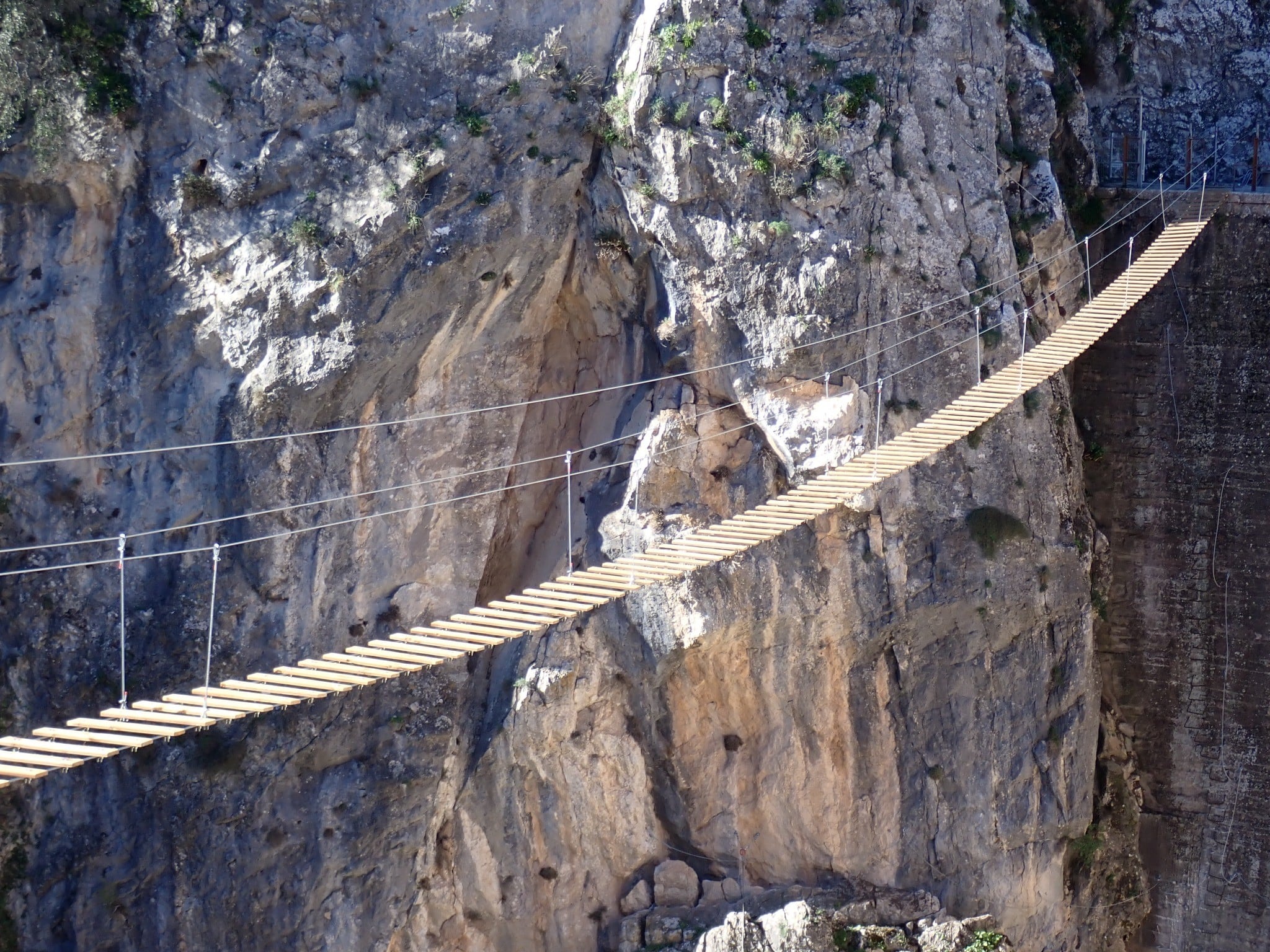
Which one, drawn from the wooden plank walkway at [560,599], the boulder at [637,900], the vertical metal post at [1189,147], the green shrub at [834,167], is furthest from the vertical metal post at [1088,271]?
the boulder at [637,900]

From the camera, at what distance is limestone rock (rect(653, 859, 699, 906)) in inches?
802

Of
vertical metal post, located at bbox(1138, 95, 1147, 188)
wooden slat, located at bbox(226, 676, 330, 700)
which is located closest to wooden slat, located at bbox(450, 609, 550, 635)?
wooden slat, located at bbox(226, 676, 330, 700)

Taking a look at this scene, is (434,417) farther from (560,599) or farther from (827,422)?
(560,599)

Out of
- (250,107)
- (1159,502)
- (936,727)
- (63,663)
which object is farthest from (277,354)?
(1159,502)

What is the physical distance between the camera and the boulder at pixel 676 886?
2036 cm

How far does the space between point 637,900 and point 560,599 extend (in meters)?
5.86

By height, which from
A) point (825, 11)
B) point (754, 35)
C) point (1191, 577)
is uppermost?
point (825, 11)

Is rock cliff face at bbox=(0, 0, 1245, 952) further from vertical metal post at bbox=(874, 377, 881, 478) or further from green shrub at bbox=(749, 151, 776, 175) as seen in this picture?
vertical metal post at bbox=(874, 377, 881, 478)

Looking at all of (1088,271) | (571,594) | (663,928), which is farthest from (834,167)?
(663,928)

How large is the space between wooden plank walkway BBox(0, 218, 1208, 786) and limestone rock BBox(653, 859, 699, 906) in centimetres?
336

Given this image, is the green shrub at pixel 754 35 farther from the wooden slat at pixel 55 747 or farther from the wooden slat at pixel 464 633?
the wooden slat at pixel 55 747

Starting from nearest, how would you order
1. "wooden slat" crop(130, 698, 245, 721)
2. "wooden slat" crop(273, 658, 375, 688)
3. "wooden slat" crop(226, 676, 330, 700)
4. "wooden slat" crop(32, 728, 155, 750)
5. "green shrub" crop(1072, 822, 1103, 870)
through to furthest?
"wooden slat" crop(32, 728, 155, 750), "wooden slat" crop(130, 698, 245, 721), "wooden slat" crop(226, 676, 330, 700), "wooden slat" crop(273, 658, 375, 688), "green shrub" crop(1072, 822, 1103, 870)

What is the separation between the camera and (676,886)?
20422mm

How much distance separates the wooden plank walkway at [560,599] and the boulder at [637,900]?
3415 mm
